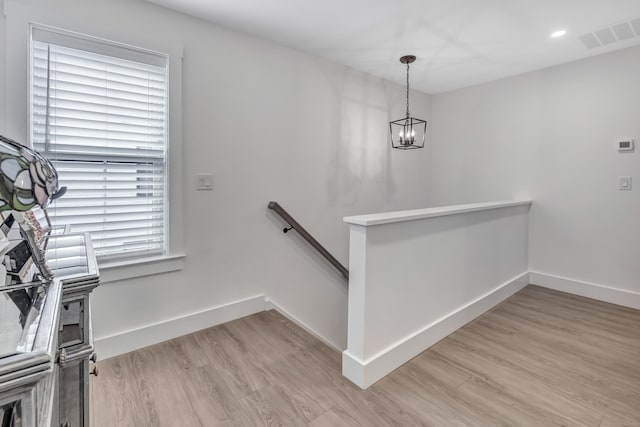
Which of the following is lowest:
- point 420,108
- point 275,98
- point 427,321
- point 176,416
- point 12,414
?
point 176,416

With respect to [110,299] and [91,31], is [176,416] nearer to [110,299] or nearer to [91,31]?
[110,299]

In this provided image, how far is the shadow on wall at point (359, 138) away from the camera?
3.32m

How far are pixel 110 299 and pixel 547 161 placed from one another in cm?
421

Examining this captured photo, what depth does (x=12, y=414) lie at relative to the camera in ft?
1.38

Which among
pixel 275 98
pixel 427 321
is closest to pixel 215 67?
pixel 275 98

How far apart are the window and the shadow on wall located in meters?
1.64

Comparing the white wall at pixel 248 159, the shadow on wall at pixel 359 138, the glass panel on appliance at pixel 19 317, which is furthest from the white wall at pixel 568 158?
the glass panel on appliance at pixel 19 317

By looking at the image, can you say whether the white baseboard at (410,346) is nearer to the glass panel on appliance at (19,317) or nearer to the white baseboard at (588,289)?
the white baseboard at (588,289)

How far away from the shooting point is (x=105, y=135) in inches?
80.0

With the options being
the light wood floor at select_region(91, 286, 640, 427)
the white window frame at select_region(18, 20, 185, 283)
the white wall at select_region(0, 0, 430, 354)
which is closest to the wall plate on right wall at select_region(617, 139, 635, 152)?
the light wood floor at select_region(91, 286, 640, 427)

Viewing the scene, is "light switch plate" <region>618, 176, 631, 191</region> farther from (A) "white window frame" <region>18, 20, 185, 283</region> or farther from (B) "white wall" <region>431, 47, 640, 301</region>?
(A) "white window frame" <region>18, 20, 185, 283</region>

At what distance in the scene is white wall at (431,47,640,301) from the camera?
2.98 metres

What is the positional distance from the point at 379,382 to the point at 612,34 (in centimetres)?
334

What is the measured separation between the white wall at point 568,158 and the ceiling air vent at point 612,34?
0.99 feet
